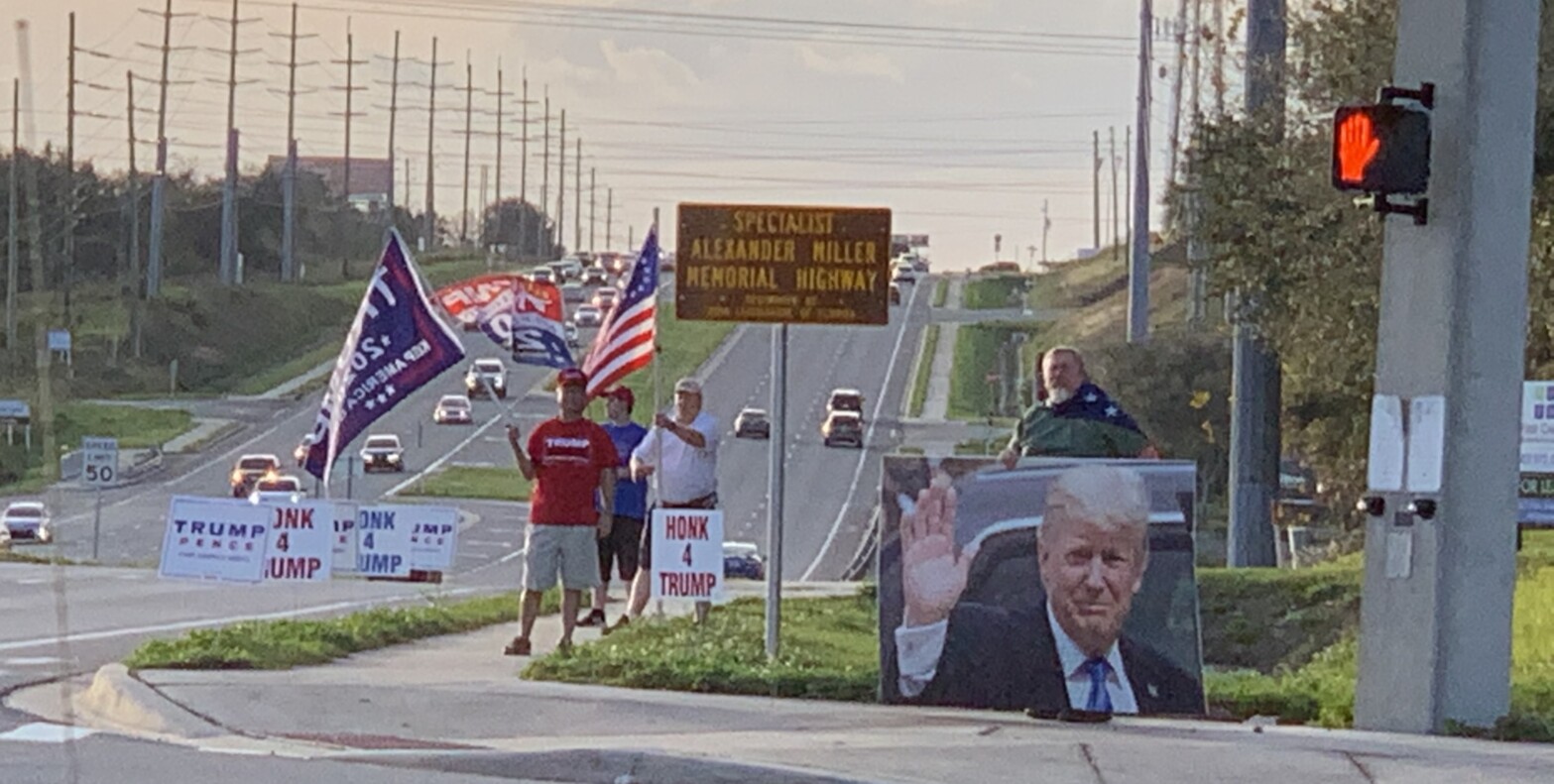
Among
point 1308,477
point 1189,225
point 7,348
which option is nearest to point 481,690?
point 1189,225

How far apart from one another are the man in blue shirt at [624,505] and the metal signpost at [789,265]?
151 inches

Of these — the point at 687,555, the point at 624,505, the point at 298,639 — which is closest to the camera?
the point at 687,555

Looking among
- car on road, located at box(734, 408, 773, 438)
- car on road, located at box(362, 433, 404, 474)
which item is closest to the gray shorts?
car on road, located at box(362, 433, 404, 474)

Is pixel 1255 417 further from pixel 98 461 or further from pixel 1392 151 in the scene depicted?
pixel 98 461

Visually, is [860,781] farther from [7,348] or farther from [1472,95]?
[7,348]

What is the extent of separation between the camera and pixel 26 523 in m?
56.4

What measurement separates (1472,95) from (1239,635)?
1264cm

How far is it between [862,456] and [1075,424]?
2726 inches

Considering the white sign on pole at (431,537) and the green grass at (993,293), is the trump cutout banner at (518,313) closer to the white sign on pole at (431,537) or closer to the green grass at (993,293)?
the white sign on pole at (431,537)

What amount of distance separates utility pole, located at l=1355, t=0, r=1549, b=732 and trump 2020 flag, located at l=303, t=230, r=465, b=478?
7.54 meters

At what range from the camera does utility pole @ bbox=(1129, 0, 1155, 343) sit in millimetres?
46438

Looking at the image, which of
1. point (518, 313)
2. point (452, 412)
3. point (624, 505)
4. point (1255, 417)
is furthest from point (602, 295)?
point (624, 505)

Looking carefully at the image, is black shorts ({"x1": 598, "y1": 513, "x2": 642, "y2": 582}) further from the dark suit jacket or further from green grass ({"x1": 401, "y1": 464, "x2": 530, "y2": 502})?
green grass ({"x1": 401, "y1": 464, "x2": 530, "y2": 502})

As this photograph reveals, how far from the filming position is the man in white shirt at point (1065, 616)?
12.0 m
